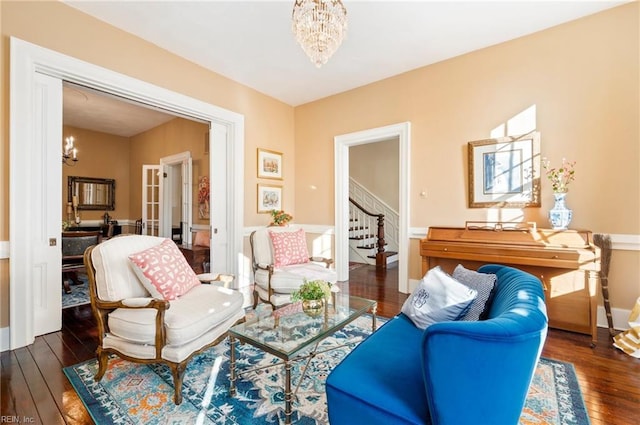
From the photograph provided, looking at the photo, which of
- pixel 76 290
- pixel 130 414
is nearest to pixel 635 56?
pixel 130 414

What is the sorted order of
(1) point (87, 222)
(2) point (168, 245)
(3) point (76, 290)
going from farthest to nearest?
1. (1) point (87, 222)
2. (3) point (76, 290)
3. (2) point (168, 245)

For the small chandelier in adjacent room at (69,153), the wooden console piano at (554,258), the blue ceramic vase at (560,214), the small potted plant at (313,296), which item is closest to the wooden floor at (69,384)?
the wooden console piano at (554,258)

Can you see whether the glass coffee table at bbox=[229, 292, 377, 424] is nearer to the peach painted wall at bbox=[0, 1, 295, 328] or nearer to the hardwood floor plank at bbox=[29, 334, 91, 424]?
the hardwood floor plank at bbox=[29, 334, 91, 424]

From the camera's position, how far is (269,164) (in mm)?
4832

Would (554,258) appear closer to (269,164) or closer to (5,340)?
(269,164)

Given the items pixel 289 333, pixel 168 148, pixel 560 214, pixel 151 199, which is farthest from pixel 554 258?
pixel 151 199

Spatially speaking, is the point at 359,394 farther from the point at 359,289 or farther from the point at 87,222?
the point at 87,222

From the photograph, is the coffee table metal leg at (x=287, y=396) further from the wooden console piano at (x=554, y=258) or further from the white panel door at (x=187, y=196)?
the white panel door at (x=187, y=196)

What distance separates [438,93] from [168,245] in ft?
12.0

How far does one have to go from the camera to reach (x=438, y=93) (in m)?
3.80

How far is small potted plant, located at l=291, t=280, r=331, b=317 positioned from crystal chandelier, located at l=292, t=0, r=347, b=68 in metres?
1.78

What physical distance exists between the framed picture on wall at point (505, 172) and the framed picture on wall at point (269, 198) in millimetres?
2945

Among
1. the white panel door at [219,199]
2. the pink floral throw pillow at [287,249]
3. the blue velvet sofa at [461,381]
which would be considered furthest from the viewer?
the white panel door at [219,199]

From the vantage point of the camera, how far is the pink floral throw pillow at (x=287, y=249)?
3594mm
